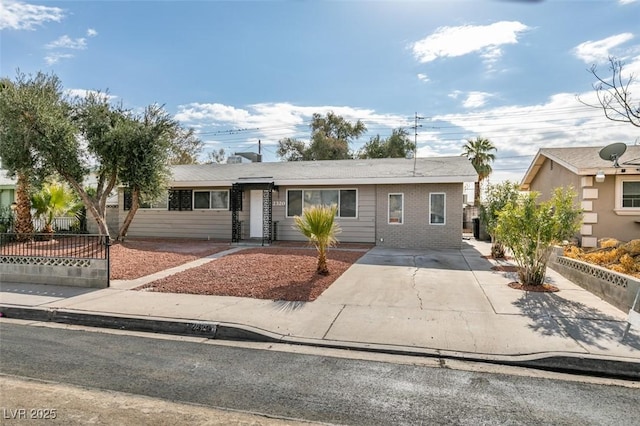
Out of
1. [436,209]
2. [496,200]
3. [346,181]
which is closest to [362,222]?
[346,181]

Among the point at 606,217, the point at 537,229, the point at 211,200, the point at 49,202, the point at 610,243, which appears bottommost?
the point at 610,243

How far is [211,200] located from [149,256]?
5992 millimetres

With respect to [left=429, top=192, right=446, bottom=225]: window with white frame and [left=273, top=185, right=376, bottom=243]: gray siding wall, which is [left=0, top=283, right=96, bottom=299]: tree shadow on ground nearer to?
[left=273, top=185, right=376, bottom=243]: gray siding wall

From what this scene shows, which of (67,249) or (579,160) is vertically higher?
(579,160)

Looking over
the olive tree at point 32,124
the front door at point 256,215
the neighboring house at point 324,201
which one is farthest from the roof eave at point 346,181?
the olive tree at point 32,124

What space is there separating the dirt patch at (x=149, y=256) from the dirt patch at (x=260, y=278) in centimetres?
114

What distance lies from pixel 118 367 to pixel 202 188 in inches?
553

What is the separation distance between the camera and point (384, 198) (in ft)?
50.8

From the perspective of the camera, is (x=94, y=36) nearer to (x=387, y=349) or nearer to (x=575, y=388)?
(x=387, y=349)

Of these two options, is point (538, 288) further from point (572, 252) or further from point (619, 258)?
point (572, 252)

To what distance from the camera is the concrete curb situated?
439 centimetres

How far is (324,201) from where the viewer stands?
16.3 metres

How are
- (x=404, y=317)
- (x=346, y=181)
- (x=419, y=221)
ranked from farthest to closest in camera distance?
(x=346, y=181) → (x=419, y=221) → (x=404, y=317)

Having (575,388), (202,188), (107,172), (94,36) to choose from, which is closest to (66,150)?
(107,172)
